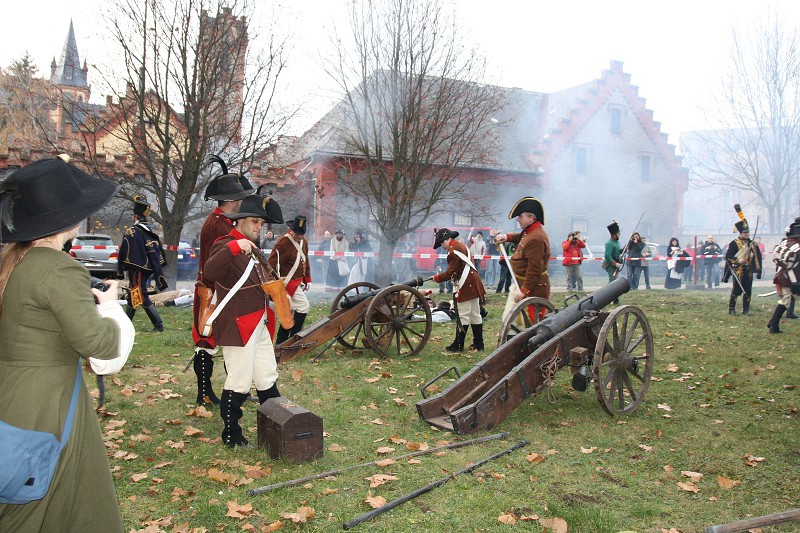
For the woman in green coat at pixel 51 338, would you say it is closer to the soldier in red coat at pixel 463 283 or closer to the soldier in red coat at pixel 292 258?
the soldier in red coat at pixel 292 258

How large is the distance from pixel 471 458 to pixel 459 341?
407cm

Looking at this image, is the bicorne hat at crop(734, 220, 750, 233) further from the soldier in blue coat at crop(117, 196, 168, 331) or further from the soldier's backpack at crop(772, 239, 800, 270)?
the soldier in blue coat at crop(117, 196, 168, 331)

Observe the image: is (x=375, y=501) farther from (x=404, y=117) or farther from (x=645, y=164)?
(x=645, y=164)

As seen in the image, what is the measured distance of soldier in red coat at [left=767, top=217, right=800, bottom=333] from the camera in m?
9.91

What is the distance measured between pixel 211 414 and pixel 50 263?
3637 millimetres

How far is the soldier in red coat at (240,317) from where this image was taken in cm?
452

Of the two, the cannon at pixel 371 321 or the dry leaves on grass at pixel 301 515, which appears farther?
the cannon at pixel 371 321

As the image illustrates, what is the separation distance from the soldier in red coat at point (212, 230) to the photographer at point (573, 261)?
1195 centimetres

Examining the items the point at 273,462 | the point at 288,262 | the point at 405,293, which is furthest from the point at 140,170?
the point at 273,462

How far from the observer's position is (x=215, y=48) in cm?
1322

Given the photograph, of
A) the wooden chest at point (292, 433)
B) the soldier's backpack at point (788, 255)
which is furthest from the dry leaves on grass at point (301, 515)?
the soldier's backpack at point (788, 255)

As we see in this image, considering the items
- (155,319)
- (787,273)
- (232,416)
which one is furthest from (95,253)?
(787,273)

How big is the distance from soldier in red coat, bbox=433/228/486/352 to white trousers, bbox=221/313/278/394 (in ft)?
12.6

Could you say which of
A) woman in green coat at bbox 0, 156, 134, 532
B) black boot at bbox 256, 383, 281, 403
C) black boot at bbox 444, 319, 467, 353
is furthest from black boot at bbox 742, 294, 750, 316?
woman in green coat at bbox 0, 156, 134, 532
